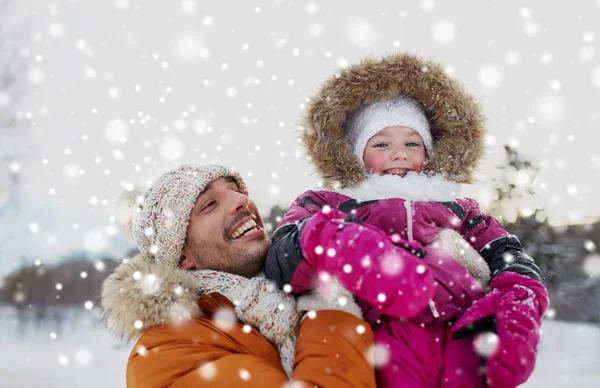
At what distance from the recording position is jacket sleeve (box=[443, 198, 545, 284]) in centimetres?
230

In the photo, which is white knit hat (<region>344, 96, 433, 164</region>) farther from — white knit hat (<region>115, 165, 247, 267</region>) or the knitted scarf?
the knitted scarf

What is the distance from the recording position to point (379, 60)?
3137 mm

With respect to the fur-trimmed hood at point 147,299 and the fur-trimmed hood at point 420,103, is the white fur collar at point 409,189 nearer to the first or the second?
the fur-trimmed hood at point 420,103

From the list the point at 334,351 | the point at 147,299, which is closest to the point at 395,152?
the point at 334,351

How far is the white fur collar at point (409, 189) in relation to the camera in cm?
258

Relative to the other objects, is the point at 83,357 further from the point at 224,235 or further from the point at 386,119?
the point at 386,119

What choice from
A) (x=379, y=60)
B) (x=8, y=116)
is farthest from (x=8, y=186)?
(x=379, y=60)

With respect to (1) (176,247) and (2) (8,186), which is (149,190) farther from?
(2) (8,186)

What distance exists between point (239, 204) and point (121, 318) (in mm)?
838

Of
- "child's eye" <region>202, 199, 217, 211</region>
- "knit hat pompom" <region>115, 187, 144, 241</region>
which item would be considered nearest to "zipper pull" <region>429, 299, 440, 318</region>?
"child's eye" <region>202, 199, 217, 211</region>

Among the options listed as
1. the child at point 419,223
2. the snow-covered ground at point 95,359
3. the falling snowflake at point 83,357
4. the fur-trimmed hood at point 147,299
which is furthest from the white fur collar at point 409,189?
the falling snowflake at point 83,357

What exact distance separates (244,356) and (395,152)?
145 centimetres

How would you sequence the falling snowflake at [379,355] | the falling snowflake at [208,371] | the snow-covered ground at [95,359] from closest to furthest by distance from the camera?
the falling snowflake at [208,371] → the falling snowflake at [379,355] → the snow-covered ground at [95,359]

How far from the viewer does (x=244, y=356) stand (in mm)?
1979
